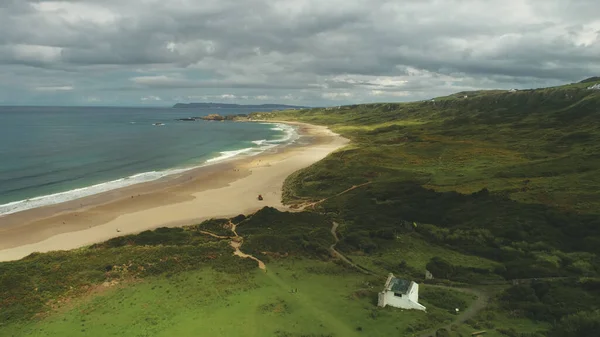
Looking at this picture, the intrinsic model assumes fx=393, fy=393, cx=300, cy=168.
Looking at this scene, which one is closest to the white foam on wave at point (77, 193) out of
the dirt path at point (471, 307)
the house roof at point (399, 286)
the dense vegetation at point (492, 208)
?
the dense vegetation at point (492, 208)

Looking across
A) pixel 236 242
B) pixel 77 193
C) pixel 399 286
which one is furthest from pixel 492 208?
pixel 77 193

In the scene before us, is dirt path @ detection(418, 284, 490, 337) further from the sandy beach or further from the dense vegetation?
the sandy beach

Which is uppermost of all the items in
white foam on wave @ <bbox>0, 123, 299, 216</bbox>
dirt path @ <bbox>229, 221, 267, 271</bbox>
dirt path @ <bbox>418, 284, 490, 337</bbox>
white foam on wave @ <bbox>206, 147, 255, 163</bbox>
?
dirt path @ <bbox>418, 284, 490, 337</bbox>

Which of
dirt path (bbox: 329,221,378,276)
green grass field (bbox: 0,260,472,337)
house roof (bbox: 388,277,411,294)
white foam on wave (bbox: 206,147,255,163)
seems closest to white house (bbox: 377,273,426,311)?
house roof (bbox: 388,277,411,294)

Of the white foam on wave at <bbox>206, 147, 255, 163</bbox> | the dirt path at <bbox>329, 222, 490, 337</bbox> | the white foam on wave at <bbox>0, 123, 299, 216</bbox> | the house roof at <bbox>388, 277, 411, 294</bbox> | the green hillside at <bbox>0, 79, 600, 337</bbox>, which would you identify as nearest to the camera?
the dirt path at <bbox>329, 222, 490, 337</bbox>

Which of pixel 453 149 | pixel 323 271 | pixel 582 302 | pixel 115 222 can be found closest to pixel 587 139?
pixel 453 149

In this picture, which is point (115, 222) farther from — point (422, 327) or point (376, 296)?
point (422, 327)

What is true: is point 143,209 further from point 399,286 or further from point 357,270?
point 399,286

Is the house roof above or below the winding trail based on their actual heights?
above
